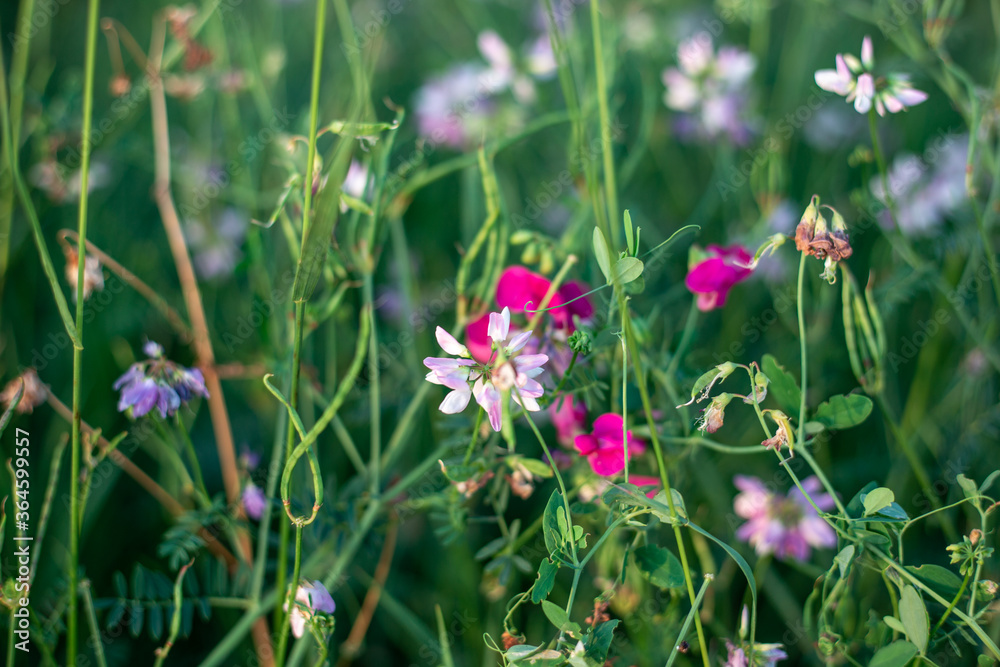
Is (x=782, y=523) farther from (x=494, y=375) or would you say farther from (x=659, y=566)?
(x=494, y=375)

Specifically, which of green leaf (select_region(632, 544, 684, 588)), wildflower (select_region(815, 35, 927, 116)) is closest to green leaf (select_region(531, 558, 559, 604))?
green leaf (select_region(632, 544, 684, 588))

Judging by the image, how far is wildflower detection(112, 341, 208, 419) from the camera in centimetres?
78

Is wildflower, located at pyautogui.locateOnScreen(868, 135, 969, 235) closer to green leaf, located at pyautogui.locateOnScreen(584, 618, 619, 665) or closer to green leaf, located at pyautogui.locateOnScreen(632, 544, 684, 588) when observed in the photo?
green leaf, located at pyautogui.locateOnScreen(632, 544, 684, 588)

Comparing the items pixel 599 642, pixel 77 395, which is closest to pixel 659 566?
pixel 599 642

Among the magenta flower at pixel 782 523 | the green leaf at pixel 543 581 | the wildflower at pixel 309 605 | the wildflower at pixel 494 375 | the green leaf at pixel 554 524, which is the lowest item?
the magenta flower at pixel 782 523

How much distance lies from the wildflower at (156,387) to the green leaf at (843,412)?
2.29ft

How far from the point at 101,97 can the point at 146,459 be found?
1252 millimetres

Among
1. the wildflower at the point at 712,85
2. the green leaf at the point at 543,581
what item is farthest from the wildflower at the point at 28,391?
the wildflower at the point at 712,85

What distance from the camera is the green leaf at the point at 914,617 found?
2.17 feet

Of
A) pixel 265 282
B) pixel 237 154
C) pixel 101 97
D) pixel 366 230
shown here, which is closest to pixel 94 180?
pixel 237 154

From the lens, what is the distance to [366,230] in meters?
0.92

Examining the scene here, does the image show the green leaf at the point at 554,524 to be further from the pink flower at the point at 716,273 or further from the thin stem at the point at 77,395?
the thin stem at the point at 77,395

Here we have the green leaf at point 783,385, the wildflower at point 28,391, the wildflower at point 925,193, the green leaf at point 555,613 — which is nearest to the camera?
the green leaf at point 555,613

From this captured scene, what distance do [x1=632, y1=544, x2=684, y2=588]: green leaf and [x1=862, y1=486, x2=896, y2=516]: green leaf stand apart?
0.63 ft
